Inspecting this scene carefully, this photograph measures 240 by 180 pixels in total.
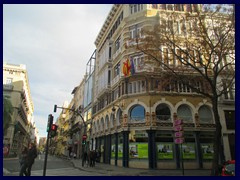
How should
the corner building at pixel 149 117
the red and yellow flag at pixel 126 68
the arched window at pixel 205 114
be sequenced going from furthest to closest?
the red and yellow flag at pixel 126 68
the arched window at pixel 205 114
the corner building at pixel 149 117

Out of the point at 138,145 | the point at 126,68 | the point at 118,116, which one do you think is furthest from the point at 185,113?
the point at 126,68

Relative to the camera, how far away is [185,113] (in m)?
23.5

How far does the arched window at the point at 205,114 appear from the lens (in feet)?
77.5

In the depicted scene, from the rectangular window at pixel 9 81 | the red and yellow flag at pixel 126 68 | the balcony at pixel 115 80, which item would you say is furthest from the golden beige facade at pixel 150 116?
the rectangular window at pixel 9 81

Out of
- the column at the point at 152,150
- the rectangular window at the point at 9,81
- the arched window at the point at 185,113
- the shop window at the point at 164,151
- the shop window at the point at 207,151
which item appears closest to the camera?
the column at the point at 152,150

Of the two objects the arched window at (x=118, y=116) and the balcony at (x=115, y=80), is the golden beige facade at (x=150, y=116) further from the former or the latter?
the balcony at (x=115, y=80)

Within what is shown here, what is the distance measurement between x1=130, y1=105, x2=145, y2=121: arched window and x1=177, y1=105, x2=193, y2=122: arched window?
3757 millimetres

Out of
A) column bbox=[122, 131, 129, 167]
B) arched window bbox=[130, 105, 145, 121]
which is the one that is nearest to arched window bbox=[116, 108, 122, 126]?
arched window bbox=[130, 105, 145, 121]

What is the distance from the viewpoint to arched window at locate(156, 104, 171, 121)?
2277 centimetres

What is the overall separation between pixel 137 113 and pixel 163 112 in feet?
8.86

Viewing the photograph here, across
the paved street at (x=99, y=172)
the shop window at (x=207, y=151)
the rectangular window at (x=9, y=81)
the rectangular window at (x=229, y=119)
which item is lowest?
the paved street at (x=99, y=172)

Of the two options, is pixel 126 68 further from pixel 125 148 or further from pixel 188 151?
pixel 188 151

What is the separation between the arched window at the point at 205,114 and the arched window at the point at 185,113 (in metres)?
1.13

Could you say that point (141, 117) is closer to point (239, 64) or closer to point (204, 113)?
point (204, 113)
